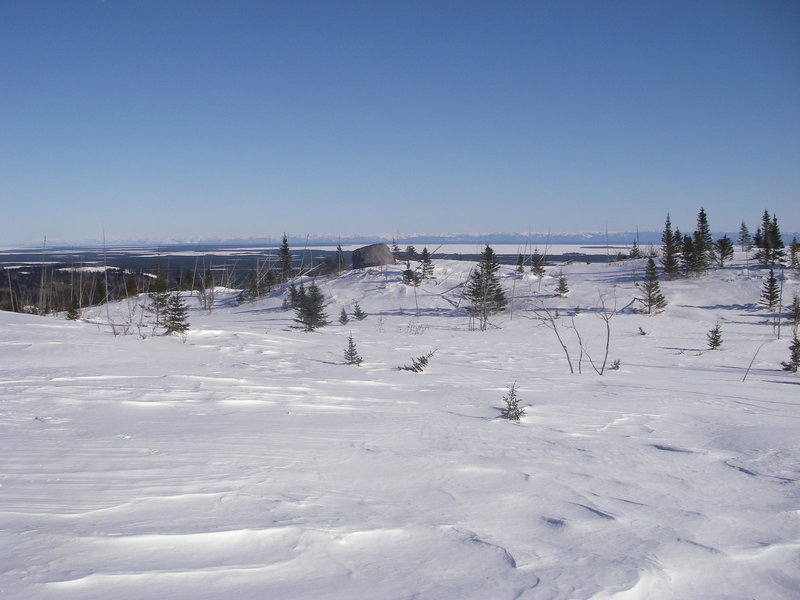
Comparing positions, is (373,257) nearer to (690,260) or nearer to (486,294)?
(486,294)

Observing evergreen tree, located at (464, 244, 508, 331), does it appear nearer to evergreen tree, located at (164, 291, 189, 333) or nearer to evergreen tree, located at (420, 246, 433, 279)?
evergreen tree, located at (420, 246, 433, 279)

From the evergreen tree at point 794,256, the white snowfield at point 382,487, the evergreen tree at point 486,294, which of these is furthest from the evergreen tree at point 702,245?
the white snowfield at point 382,487

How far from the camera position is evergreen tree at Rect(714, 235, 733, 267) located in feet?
102

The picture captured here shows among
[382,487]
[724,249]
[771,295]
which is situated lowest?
[771,295]

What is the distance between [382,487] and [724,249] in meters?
35.4

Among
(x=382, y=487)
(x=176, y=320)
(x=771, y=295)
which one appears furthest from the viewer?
(x=771, y=295)

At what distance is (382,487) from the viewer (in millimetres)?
2822

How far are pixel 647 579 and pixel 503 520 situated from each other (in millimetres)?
684

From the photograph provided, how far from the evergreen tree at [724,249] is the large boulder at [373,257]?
21.2 meters

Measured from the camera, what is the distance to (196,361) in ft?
27.2

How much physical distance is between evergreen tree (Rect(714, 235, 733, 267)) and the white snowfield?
2827 centimetres

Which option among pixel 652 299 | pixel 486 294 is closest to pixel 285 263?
pixel 486 294

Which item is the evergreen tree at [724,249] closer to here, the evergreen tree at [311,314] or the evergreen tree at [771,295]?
the evergreen tree at [771,295]

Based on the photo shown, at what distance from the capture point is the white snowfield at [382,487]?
183 centimetres
